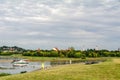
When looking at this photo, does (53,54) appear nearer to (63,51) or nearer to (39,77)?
(63,51)

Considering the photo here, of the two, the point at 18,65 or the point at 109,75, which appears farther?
the point at 18,65

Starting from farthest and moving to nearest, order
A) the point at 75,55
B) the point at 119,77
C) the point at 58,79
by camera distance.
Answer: the point at 75,55
the point at 119,77
the point at 58,79

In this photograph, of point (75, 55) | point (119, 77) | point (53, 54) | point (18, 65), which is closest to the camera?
point (119, 77)

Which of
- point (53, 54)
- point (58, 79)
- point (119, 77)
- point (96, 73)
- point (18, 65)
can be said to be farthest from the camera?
point (53, 54)

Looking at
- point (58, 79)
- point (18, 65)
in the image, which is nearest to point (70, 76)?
point (58, 79)

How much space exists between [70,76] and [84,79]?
230 cm

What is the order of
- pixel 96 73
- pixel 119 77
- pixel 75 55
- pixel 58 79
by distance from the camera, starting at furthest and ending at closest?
pixel 75 55
pixel 96 73
pixel 119 77
pixel 58 79

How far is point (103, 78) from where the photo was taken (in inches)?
1379

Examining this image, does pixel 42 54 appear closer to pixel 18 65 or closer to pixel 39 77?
pixel 18 65

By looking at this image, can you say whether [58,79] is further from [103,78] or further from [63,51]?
[63,51]

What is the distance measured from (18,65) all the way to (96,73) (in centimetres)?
8399

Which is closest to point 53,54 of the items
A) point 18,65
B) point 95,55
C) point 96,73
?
point 95,55

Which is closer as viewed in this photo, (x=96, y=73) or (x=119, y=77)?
(x=119, y=77)

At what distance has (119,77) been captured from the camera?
1419 inches
